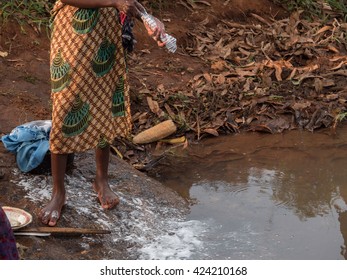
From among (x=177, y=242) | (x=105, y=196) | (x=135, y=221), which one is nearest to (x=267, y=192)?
(x=177, y=242)

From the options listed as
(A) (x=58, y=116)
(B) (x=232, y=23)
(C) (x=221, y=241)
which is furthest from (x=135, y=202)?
(B) (x=232, y=23)

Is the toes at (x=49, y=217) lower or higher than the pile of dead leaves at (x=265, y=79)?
higher

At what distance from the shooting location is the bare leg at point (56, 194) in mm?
4242

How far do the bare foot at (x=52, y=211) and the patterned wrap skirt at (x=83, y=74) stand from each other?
323 millimetres

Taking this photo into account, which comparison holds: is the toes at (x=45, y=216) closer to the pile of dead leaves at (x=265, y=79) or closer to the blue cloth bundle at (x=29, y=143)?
the blue cloth bundle at (x=29, y=143)

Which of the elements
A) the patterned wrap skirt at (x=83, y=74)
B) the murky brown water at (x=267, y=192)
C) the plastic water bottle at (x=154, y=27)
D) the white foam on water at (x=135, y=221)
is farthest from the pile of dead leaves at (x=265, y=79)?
the plastic water bottle at (x=154, y=27)

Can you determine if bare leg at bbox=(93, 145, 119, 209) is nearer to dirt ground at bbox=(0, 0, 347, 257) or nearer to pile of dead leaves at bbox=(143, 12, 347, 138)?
dirt ground at bbox=(0, 0, 347, 257)

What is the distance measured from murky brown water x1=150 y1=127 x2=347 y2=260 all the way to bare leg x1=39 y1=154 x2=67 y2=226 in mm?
823

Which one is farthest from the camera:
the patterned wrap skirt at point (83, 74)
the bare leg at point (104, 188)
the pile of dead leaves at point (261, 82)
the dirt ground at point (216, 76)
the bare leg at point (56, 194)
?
the pile of dead leaves at point (261, 82)

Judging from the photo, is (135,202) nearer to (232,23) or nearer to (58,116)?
(58,116)

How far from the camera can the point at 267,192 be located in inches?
209

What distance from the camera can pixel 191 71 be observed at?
7035 millimetres

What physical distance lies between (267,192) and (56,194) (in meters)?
1.63

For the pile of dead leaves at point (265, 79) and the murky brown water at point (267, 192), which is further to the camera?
the pile of dead leaves at point (265, 79)
